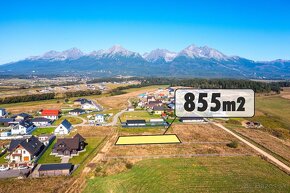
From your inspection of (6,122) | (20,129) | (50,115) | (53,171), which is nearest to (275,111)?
(50,115)

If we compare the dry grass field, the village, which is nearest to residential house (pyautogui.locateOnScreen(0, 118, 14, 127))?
the village

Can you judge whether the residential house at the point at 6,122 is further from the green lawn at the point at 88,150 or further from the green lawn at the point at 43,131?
the green lawn at the point at 88,150

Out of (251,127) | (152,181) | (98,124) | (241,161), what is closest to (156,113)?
(98,124)

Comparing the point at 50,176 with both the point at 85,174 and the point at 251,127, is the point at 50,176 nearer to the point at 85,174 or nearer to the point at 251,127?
the point at 85,174

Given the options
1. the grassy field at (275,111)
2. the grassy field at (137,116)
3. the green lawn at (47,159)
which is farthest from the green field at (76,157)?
the grassy field at (275,111)

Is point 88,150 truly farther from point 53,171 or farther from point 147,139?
point 147,139

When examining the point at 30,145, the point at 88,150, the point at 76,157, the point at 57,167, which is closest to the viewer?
the point at 57,167

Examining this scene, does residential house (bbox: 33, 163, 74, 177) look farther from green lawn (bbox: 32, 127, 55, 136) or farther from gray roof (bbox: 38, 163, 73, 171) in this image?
green lawn (bbox: 32, 127, 55, 136)
